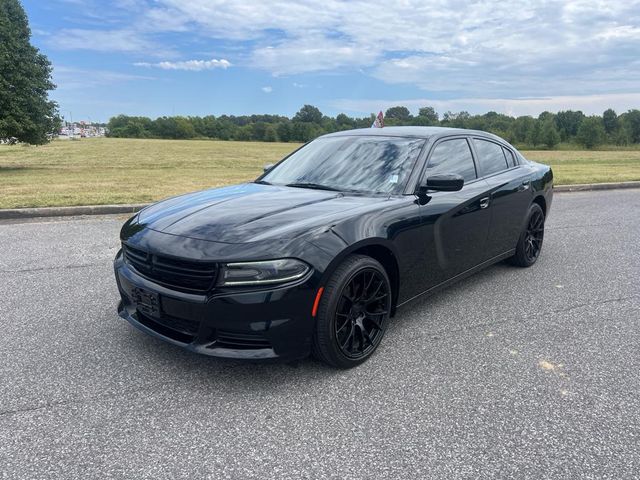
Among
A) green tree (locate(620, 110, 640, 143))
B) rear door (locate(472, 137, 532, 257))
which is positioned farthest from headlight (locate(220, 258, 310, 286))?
green tree (locate(620, 110, 640, 143))

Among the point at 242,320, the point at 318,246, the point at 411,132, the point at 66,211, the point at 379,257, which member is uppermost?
the point at 411,132

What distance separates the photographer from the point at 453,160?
161 inches

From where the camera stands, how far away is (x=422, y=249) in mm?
3492

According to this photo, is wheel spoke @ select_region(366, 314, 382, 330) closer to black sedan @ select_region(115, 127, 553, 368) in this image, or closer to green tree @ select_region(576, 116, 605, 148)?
black sedan @ select_region(115, 127, 553, 368)

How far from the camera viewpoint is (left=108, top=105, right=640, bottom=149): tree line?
2667 inches

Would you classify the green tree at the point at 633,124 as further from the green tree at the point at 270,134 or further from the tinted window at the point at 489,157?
the tinted window at the point at 489,157

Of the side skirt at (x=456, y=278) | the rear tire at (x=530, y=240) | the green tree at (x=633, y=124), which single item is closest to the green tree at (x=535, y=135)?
the green tree at (x=633, y=124)

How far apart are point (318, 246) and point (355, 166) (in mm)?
1293

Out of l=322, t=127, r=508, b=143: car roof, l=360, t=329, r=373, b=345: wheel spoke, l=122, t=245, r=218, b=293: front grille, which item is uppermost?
l=322, t=127, r=508, b=143: car roof

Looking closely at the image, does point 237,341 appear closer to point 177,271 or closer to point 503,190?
point 177,271

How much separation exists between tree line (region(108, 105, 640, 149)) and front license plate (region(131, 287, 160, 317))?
163 ft

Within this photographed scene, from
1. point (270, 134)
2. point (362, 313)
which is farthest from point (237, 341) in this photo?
point (270, 134)

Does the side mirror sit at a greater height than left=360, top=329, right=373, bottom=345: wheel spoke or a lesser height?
greater

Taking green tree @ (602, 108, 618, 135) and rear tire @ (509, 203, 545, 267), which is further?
green tree @ (602, 108, 618, 135)
